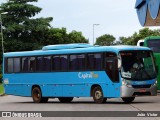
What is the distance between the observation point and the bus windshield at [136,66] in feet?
87.8

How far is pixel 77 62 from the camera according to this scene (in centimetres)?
2888

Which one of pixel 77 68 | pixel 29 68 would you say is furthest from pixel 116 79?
pixel 29 68

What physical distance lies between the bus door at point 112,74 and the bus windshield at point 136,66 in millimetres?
326

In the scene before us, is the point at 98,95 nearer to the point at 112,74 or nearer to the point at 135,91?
the point at 112,74

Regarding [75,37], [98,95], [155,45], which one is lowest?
[98,95]

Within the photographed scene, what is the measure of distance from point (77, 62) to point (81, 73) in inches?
24.3

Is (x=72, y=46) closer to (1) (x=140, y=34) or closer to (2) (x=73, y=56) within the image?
(2) (x=73, y=56)

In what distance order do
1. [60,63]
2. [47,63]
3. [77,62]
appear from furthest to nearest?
1. [47,63]
2. [60,63]
3. [77,62]

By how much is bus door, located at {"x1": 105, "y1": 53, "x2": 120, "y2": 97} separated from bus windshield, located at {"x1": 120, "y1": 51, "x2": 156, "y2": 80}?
0.33 meters

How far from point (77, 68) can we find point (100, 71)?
1.74 metres

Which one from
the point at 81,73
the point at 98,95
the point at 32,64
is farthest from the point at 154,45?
the point at 98,95

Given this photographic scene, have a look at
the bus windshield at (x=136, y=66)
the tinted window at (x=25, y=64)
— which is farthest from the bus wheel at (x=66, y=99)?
the bus windshield at (x=136, y=66)

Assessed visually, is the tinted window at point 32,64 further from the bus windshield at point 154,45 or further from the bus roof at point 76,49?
the bus windshield at point 154,45

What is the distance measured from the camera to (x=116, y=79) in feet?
87.7
